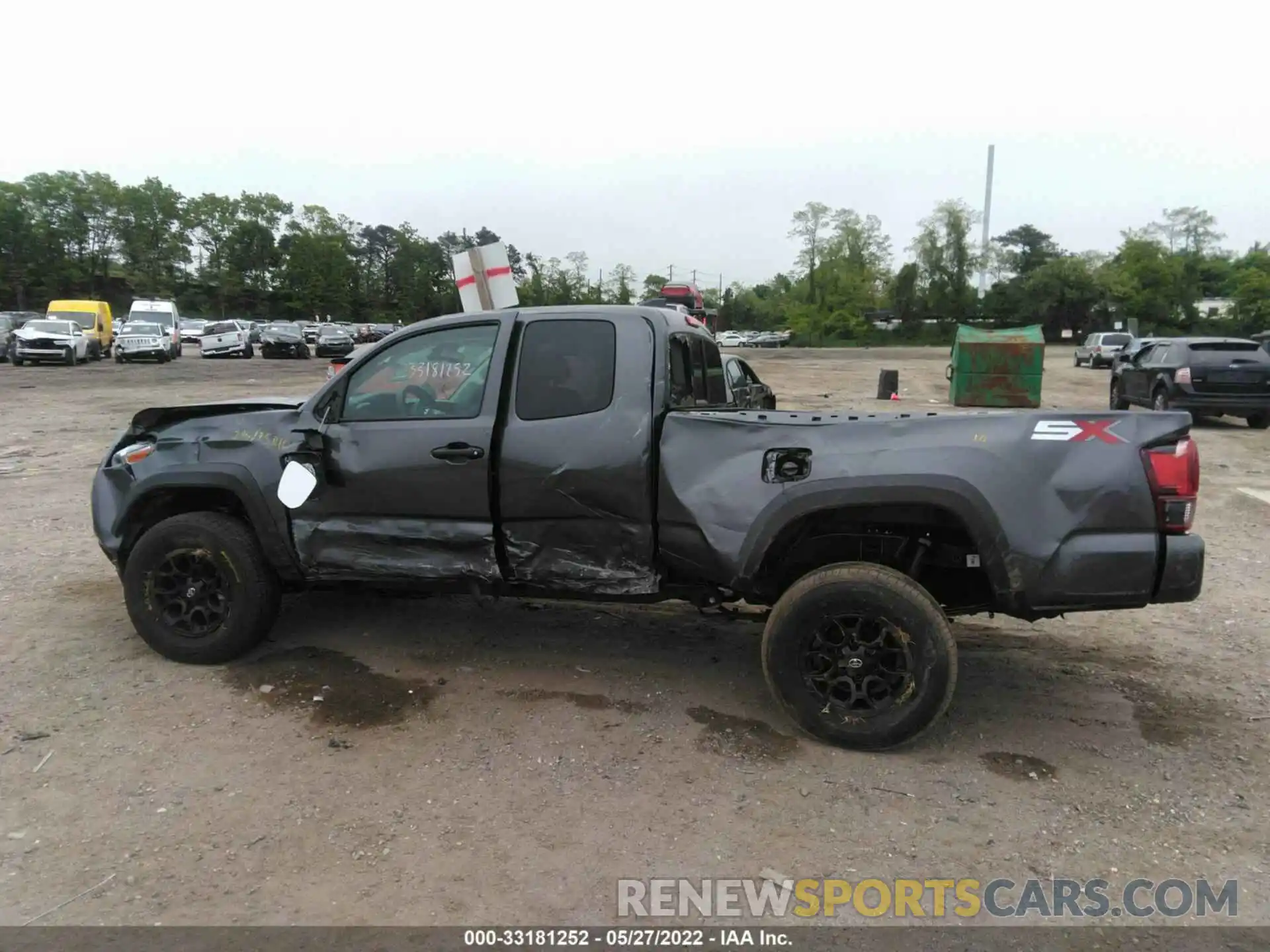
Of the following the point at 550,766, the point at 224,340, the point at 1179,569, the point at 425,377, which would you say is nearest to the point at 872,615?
the point at 1179,569

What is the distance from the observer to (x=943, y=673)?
3.62 m

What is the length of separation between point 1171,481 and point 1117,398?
51.8 feet

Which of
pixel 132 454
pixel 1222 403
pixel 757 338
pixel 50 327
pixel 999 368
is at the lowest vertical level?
pixel 757 338

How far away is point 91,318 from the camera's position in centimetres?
3297

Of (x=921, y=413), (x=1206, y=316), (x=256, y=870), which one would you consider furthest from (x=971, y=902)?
(x=1206, y=316)

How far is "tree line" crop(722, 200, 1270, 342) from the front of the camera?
6403cm

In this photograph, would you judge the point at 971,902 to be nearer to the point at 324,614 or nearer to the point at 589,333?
the point at 589,333

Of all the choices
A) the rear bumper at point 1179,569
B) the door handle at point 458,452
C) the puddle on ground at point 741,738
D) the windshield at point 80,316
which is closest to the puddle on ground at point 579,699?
the puddle on ground at point 741,738

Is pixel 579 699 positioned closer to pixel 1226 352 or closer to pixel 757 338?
pixel 1226 352

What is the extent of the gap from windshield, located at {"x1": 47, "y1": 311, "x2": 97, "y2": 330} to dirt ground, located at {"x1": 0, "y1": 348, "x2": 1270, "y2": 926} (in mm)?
31550

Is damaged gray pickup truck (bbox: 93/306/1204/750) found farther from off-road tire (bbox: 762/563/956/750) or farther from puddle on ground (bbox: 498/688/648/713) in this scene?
puddle on ground (bbox: 498/688/648/713)

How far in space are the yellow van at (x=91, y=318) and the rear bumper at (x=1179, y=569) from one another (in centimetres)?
3441

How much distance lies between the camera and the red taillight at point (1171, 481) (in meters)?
3.52

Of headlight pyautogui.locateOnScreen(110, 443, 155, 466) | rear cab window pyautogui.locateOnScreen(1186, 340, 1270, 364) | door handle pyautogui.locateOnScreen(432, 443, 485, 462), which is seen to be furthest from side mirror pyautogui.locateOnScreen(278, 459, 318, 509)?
rear cab window pyautogui.locateOnScreen(1186, 340, 1270, 364)
